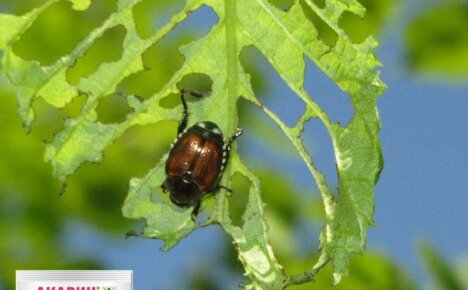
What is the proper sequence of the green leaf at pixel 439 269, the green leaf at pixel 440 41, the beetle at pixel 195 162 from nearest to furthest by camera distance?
the beetle at pixel 195 162 → the green leaf at pixel 439 269 → the green leaf at pixel 440 41

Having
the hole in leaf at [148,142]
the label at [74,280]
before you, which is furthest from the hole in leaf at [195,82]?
the label at [74,280]

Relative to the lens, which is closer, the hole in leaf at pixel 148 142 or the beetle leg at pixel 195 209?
the beetle leg at pixel 195 209

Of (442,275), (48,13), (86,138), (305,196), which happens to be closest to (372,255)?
(442,275)

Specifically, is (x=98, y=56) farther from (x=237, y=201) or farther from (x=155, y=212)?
(x=155, y=212)

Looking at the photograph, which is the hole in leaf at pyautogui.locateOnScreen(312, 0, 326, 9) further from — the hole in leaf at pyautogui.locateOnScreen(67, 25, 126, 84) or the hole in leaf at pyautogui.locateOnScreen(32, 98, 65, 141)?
the hole in leaf at pyautogui.locateOnScreen(32, 98, 65, 141)

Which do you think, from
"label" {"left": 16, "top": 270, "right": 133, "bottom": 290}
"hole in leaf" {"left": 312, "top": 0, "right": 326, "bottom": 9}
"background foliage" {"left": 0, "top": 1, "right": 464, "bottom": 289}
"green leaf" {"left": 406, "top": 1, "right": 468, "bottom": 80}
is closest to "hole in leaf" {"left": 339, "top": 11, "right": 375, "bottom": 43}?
"background foliage" {"left": 0, "top": 1, "right": 464, "bottom": 289}

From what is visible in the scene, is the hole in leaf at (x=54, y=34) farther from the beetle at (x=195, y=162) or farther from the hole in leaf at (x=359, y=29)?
the hole in leaf at (x=359, y=29)
